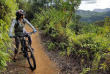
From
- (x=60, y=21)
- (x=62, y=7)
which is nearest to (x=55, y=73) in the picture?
(x=60, y=21)

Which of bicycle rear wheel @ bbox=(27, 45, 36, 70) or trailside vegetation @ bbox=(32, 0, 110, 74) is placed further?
bicycle rear wheel @ bbox=(27, 45, 36, 70)

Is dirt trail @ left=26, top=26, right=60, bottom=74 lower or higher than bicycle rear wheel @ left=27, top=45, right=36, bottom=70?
lower

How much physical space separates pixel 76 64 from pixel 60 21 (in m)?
5.42

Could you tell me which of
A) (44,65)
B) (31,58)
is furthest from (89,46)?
(31,58)

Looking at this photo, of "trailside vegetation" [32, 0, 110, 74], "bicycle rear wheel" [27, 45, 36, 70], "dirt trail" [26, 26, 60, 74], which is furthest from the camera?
"dirt trail" [26, 26, 60, 74]

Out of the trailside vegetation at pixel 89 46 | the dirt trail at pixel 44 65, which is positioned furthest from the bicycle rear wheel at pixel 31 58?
the trailside vegetation at pixel 89 46

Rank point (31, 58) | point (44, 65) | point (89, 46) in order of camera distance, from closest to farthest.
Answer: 1. point (31, 58)
2. point (89, 46)
3. point (44, 65)

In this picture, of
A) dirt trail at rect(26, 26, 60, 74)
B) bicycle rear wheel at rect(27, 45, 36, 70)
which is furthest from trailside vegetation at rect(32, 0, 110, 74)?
bicycle rear wheel at rect(27, 45, 36, 70)

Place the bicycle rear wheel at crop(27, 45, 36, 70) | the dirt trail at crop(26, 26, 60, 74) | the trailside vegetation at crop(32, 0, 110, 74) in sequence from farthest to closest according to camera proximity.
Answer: the dirt trail at crop(26, 26, 60, 74), the bicycle rear wheel at crop(27, 45, 36, 70), the trailside vegetation at crop(32, 0, 110, 74)

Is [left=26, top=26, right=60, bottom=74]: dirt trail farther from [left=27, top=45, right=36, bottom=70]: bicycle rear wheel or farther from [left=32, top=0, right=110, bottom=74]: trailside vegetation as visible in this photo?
[left=32, top=0, right=110, bottom=74]: trailside vegetation

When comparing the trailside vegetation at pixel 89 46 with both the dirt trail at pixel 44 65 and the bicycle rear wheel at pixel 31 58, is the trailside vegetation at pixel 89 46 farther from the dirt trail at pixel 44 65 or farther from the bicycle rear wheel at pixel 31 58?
the bicycle rear wheel at pixel 31 58

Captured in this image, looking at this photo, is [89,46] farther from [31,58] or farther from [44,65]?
[31,58]

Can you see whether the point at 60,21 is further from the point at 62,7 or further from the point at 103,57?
the point at 103,57

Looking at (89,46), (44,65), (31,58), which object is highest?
(89,46)
